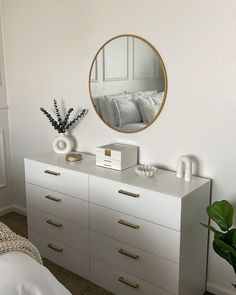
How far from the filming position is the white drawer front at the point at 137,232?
188 cm

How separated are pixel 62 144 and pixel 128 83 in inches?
29.3

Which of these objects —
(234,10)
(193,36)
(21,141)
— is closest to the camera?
(234,10)

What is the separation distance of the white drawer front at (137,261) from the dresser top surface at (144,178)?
39 centimetres

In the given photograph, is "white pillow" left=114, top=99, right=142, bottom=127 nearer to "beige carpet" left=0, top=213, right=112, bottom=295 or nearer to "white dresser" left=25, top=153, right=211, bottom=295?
"white dresser" left=25, top=153, right=211, bottom=295

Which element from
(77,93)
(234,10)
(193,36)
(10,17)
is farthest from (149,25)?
(10,17)

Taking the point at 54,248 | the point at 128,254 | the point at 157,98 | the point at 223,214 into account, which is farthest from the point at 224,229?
the point at 54,248

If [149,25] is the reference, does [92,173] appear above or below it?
below

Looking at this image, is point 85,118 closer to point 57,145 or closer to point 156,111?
point 57,145

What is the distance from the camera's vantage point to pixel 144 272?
2.02 metres

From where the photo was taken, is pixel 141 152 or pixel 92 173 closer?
pixel 92 173

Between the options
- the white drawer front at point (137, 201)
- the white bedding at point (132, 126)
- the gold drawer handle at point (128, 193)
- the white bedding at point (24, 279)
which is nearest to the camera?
the white bedding at point (24, 279)

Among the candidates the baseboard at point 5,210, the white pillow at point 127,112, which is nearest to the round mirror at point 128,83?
the white pillow at point 127,112

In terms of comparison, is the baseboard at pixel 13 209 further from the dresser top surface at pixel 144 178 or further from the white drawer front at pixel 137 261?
the white drawer front at pixel 137 261

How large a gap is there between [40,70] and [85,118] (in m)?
0.62
